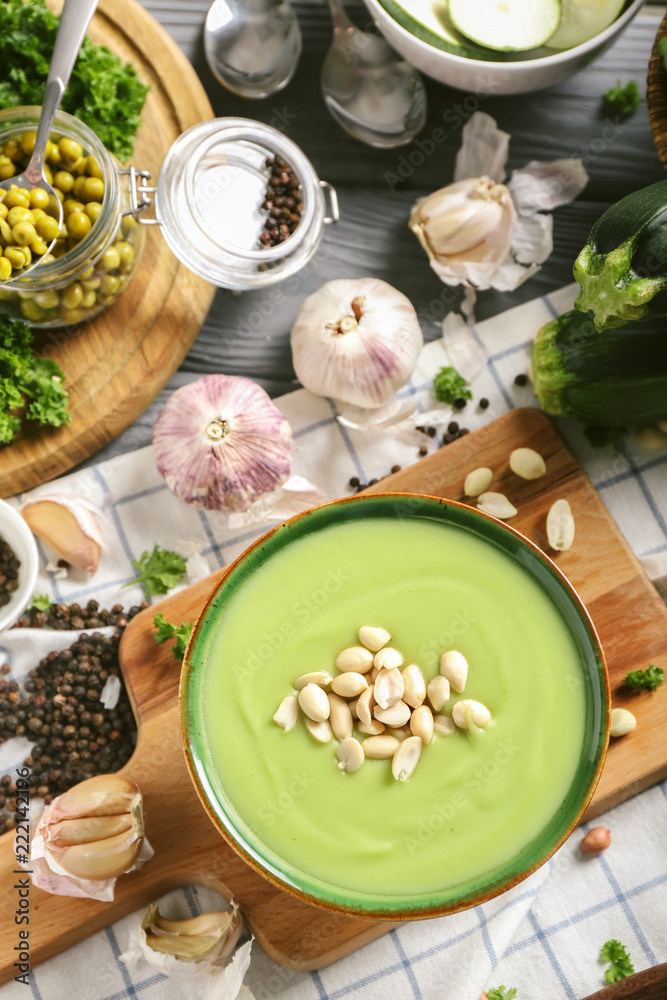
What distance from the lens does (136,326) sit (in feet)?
6.26

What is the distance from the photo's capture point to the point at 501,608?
1503 mm

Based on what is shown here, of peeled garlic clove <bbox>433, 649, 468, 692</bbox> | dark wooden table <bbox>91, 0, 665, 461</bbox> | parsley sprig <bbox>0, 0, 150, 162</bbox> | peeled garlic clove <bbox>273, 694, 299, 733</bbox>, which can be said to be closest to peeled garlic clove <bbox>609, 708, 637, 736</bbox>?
peeled garlic clove <bbox>433, 649, 468, 692</bbox>

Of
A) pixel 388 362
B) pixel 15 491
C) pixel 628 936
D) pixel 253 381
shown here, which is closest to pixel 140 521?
pixel 15 491

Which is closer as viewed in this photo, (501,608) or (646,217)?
(501,608)

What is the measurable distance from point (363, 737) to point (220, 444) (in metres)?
0.67

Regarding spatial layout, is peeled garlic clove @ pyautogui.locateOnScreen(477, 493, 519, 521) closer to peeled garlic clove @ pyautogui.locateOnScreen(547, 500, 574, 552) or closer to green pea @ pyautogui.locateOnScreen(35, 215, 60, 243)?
peeled garlic clove @ pyautogui.locateOnScreen(547, 500, 574, 552)

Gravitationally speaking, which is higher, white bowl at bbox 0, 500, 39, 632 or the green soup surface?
white bowl at bbox 0, 500, 39, 632

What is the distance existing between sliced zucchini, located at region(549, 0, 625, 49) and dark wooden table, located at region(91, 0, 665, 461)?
25 cm

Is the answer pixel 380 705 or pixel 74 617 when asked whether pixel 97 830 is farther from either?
pixel 380 705

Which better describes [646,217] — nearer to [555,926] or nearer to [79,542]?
[79,542]

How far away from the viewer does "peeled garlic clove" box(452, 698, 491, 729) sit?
1.44m

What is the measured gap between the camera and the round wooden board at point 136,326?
189 cm

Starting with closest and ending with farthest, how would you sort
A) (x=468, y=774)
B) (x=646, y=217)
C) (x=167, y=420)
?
(x=468, y=774) < (x=646, y=217) < (x=167, y=420)

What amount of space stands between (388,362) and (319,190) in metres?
0.43
